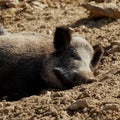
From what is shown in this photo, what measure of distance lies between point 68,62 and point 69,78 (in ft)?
0.73

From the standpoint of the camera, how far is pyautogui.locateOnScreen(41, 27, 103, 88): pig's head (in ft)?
22.0

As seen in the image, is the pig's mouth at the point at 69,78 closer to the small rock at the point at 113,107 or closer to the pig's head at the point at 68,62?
the pig's head at the point at 68,62

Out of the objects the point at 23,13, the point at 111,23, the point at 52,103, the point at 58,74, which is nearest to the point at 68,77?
the point at 58,74

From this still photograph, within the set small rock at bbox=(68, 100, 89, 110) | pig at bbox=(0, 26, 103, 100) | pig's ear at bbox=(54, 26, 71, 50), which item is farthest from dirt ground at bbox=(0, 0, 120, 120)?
pig's ear at bbox=(54, 26, 71, 50)

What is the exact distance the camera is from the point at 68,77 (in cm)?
673

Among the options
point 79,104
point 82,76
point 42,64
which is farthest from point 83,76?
point 79,104

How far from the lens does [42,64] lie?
695 cm

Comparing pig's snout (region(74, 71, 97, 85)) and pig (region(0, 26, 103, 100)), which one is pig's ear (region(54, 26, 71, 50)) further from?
pig's snout (region(74, 71, 97, 85))

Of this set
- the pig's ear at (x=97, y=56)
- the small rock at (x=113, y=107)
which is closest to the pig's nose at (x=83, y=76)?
the pig's ear at (x=97, y=56)

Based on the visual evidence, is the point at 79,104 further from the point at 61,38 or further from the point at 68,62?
the point at 61,38

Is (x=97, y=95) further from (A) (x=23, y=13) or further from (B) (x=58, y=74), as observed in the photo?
(A) (x=23, y=13)

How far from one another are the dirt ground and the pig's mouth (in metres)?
0.17

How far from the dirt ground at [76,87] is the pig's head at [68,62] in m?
0.16

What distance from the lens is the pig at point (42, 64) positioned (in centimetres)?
682
